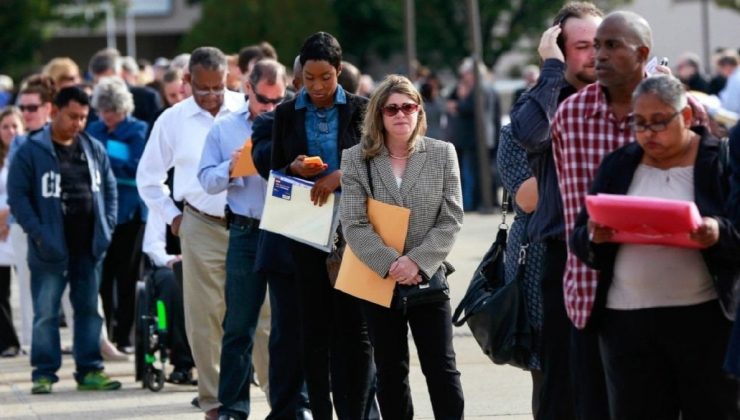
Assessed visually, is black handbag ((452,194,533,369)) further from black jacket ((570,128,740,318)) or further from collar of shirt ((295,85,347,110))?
collar of shirt ((295,85,347,110))

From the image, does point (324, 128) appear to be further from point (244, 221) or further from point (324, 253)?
point (244, 221)

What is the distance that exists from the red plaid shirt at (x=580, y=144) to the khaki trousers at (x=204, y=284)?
3514 mm

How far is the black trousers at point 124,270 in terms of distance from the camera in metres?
12.2

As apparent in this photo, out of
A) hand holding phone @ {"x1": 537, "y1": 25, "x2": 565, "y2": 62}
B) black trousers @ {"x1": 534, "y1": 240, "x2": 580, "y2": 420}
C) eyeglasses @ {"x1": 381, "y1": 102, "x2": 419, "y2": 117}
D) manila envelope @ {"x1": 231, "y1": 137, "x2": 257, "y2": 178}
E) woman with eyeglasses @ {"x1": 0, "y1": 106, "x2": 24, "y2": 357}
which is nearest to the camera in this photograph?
black trousers @ {"x1": 534, "y1": 240, "x2": 580, "y2": 420}

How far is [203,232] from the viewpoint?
897cm

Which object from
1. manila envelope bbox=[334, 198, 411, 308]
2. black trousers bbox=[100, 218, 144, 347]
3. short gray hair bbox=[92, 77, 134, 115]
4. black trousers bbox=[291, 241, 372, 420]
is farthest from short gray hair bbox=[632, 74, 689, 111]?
black trousers bbox=[100, 218, 144, 347]

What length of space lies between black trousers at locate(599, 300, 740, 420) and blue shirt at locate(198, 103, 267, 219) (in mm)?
Answer: 3310

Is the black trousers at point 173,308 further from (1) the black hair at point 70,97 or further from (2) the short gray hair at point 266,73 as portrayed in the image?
(2) the short gray hair at point 266,73

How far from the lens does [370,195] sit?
7.23 m

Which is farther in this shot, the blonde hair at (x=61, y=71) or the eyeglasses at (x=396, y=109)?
the blonde hair at (x=61, y=71)

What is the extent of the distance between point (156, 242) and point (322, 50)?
3.21 metres

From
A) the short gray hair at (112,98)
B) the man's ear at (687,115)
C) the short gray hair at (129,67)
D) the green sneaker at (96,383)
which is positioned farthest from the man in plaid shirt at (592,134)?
the short gray hair at (129,67)

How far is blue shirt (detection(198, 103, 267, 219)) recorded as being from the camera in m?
8.37

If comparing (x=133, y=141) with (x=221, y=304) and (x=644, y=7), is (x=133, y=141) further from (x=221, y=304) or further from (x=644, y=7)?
(x=644, y=7)
